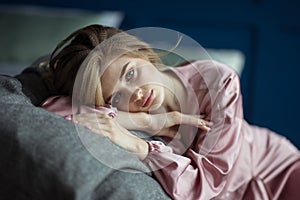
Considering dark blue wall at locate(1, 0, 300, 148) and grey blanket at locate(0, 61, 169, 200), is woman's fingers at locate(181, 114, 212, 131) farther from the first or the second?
dark blue wall at locate(1, 0, 300, 148)

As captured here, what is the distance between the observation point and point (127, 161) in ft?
2.87

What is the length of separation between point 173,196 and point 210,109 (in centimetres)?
19

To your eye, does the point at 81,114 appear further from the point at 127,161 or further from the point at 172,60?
the point at 172,60

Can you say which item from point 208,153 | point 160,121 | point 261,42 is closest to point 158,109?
point 160,121

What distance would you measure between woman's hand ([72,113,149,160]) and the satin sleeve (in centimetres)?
2

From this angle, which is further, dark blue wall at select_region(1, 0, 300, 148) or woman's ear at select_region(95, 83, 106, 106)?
dark blue wall at select_region(1, 0, 300, 148)

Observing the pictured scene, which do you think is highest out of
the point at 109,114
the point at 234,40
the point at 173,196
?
the point at 109,114

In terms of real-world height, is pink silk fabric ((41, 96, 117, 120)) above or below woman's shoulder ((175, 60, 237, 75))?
below

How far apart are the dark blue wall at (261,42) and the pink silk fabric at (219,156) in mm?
1099

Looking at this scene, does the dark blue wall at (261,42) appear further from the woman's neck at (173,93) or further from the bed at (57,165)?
the bed at (57,165)

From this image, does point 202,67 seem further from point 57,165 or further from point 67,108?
point 57,165

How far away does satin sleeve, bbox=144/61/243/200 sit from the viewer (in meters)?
0.94

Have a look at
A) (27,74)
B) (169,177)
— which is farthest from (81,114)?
(27,74)

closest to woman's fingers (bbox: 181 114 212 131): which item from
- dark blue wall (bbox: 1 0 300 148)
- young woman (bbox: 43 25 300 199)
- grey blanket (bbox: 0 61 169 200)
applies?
young woman (bbox: 43 25 300 199)
